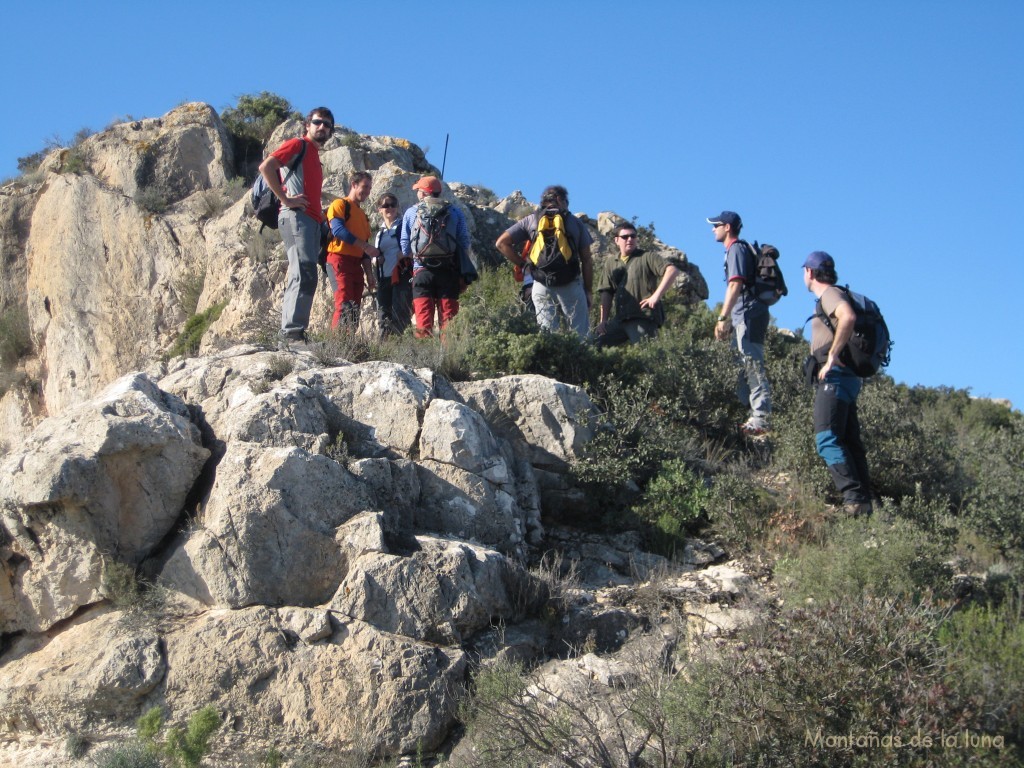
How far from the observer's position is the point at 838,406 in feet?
22.7

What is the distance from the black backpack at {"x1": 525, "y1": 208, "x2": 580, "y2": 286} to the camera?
30.0 ft

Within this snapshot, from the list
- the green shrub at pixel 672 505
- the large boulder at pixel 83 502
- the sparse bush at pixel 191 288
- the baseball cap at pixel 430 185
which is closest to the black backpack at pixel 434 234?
the baseball cap at pixel 430 185

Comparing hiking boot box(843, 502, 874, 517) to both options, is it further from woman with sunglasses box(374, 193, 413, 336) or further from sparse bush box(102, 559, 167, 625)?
woman with sunglasses box(374, 193, 413, 336)

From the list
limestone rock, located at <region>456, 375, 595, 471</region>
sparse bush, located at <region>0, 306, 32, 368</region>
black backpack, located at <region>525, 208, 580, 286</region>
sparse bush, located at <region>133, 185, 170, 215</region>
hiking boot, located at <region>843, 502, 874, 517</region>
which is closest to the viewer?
hiking boot, located at <region>843, 502, 874, 517</region>

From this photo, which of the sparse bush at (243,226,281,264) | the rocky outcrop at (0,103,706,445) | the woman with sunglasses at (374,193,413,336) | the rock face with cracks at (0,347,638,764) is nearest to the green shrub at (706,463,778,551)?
the rock face with cracks at (0,347,638,764)

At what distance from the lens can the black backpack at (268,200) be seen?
8.36m

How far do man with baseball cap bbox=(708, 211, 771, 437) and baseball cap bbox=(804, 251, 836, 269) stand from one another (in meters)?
1.34

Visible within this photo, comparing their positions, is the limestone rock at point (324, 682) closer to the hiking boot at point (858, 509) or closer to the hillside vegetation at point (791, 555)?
the hillside vegetation at point (791, 555)

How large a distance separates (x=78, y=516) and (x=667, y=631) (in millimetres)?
3279

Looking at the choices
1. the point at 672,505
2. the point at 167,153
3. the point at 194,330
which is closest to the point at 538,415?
the point at 672,505

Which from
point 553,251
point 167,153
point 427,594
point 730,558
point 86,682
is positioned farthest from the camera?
point 167,153

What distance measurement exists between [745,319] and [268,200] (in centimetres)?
413

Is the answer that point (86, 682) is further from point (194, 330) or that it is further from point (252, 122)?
point (252, 122)

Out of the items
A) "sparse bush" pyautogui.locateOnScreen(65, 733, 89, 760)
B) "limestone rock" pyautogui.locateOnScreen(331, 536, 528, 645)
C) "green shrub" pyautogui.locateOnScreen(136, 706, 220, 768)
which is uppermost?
"limestone rock" pyautogui.locateOnScreen(331, 536, 528, 645)
